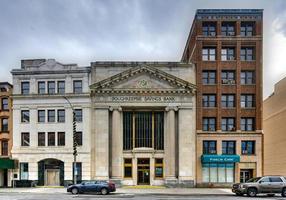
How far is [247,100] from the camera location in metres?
48.4

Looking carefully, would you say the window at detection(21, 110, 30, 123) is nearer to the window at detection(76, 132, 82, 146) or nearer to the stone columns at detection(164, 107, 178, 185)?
the window at detection(76, 132, 82, 146)

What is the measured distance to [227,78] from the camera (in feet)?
159

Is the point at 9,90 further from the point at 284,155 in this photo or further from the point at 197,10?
the point at 284,155

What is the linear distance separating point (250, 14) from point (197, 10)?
23.3ft

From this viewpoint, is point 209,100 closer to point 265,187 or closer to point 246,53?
point 246,53

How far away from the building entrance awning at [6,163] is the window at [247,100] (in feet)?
102

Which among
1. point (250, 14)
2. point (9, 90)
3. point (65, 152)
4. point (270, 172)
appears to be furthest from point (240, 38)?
point (270, 172)

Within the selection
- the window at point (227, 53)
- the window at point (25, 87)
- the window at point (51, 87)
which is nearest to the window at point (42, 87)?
the window at point (51, 87)

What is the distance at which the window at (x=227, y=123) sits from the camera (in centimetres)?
4822

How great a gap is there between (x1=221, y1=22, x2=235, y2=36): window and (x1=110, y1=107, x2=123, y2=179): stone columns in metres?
17.5

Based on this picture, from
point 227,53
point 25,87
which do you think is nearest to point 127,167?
point 25,87

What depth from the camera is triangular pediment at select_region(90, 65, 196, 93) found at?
156 ft

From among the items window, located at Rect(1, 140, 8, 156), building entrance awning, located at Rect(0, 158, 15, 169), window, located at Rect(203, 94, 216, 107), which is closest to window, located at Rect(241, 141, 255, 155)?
window, located at Rect(203, 94, 216, 107)

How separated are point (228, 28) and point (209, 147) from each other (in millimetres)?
16255
